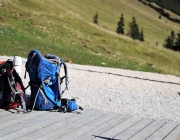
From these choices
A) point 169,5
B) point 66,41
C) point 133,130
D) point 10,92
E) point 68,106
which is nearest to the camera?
point 133,130

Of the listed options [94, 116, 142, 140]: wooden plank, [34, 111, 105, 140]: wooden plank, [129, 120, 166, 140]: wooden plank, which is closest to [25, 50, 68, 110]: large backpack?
[34, 111, 105, 140]: wooden plank

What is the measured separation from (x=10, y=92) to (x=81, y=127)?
59.9 inches

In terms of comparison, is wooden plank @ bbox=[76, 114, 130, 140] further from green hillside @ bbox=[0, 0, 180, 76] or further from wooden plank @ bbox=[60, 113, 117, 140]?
green hillside @ bbox=[0, 0, 180, 76]

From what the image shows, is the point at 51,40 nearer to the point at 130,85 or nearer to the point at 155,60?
the point at 155,60

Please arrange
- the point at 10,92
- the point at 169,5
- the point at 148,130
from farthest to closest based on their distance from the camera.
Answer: the point at 169,5 → the point at 10,92 → the point at 148,130

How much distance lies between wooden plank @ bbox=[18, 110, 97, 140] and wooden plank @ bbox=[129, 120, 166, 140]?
3.66 ft

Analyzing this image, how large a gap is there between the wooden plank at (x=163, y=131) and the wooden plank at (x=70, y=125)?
1.14 meters

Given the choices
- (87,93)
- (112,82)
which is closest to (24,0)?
(112,82)

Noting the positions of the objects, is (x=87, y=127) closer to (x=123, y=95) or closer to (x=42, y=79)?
(x=42, y=79)

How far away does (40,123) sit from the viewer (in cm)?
643

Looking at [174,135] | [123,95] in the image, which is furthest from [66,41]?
[174,135]

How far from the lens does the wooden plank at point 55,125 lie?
5.76m

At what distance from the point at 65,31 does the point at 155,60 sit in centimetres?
733

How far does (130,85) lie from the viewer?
13.8 metres
